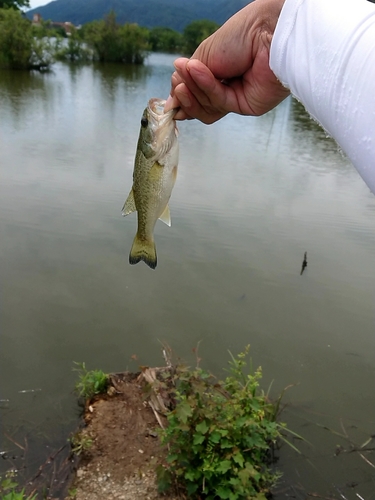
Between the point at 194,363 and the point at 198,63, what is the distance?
124 inches

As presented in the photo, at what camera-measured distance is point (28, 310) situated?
16.4ft

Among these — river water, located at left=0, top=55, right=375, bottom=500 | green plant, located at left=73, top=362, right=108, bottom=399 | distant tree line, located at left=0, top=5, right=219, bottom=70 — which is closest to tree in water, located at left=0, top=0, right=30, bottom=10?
distant tree line, located at left=0, top=5, right=219, bottom=70

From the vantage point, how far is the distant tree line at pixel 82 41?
26406 mm

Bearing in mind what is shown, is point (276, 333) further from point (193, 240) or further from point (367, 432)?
point (193, 240)

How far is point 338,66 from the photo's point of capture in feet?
3.50

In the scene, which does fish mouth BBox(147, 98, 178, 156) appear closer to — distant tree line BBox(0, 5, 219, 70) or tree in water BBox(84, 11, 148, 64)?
distant tree line BBox(0, 5, 219, 70)

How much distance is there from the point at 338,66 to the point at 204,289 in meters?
4.67

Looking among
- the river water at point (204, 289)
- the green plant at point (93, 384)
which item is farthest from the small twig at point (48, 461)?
the green plant at point (93, 384)

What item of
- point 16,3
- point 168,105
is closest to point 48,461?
point 168,105

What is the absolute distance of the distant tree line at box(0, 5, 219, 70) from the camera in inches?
1040

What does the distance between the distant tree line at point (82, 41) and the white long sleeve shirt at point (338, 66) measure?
2909 centimetres

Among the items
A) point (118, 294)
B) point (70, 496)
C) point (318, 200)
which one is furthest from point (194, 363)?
point (318, 200)

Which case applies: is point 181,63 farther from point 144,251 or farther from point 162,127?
point 144,251

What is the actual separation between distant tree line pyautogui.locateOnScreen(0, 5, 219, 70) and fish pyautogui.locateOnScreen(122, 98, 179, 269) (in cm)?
2811
